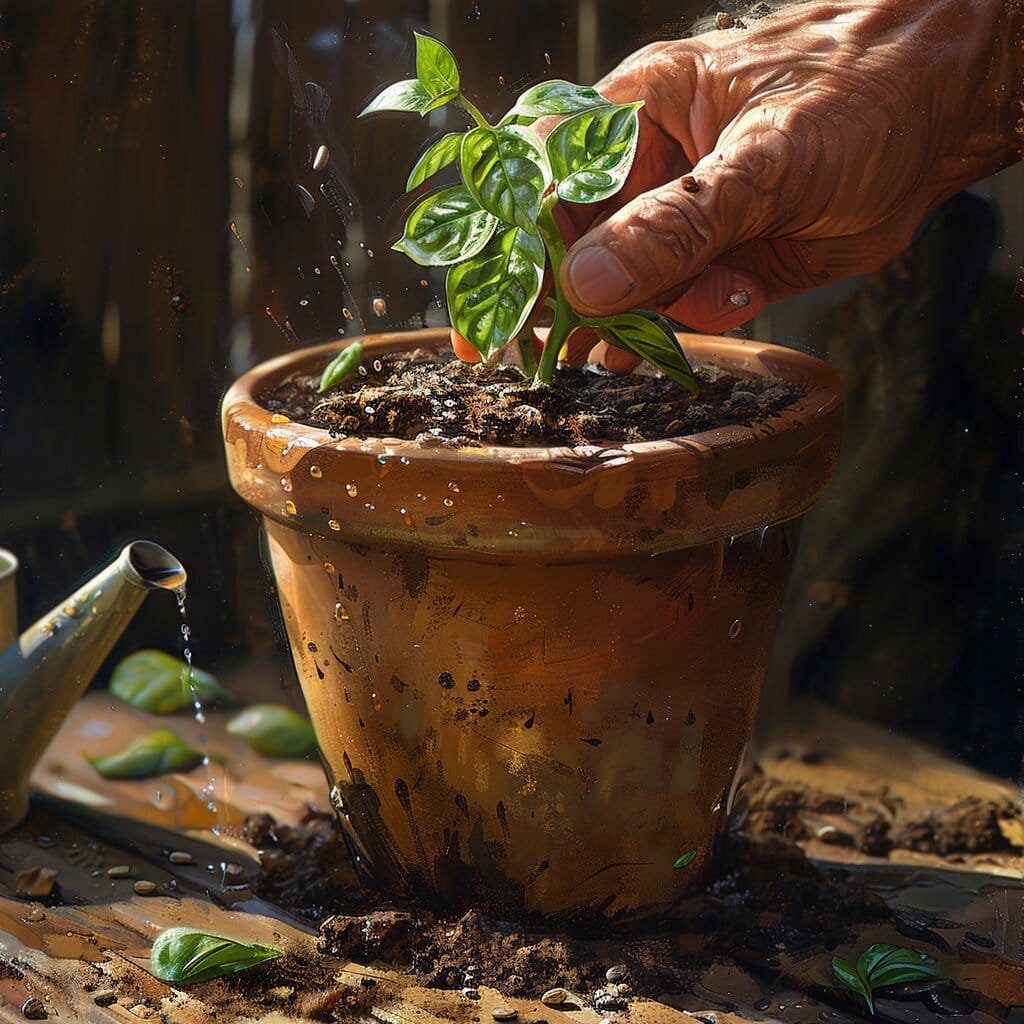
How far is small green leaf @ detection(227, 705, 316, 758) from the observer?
1.11m

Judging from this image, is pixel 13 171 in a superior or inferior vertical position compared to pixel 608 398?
superior

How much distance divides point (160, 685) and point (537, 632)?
1.76ft

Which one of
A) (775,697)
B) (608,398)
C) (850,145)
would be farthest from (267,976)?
(850,145)

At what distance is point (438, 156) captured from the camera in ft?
2.53

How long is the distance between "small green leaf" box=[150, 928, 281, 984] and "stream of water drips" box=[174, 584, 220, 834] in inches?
10.8

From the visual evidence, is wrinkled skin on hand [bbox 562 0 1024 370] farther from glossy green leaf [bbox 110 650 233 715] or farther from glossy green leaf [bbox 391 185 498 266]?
glossy green leaf [bbox 110 650 233 715]

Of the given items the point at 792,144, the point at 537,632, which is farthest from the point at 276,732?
the point at 792,144

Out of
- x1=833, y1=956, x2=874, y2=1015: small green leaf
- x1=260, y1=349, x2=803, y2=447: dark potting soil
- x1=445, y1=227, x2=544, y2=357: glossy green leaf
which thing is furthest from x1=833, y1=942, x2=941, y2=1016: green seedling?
x1=445, y1=227, x2=544, y2=357: glossy green leaf

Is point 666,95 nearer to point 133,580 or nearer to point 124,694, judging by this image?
point 133,580

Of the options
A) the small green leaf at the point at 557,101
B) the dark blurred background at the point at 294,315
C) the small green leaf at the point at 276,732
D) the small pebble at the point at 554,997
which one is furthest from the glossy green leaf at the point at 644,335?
the small green leaf at the point at 276,732

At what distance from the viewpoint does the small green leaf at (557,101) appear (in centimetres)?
75

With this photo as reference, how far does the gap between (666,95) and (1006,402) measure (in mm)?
370

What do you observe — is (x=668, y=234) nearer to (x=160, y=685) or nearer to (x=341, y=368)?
(x=341, y=368)

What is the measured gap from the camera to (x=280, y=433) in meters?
0.76
